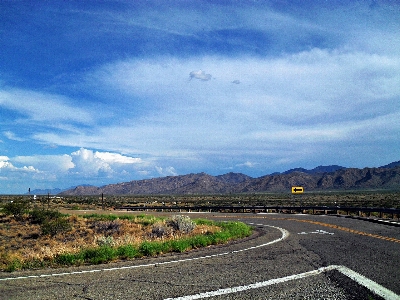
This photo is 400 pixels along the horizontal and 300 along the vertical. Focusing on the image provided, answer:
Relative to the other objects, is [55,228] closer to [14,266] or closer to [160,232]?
[160,232]

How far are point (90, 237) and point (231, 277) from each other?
15.9m

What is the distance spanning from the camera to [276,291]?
6.73m

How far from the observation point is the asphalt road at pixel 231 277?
262 inches

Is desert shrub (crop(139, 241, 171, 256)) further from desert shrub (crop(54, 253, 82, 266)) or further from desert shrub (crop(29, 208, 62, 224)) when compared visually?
desert shrub (crop(29, 208, 62, 224))

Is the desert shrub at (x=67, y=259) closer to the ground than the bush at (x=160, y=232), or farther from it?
farther from it

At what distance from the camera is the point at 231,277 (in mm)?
7918

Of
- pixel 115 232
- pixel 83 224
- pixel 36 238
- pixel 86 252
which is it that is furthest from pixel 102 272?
pixel 83 224

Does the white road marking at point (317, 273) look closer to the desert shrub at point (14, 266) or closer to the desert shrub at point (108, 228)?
the desert shrub at point (14, 266)

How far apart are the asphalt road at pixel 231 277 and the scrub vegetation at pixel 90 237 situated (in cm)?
125

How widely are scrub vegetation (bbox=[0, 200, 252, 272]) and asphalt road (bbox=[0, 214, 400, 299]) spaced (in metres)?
1.25

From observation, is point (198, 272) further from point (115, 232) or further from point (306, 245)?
point (115, 232)

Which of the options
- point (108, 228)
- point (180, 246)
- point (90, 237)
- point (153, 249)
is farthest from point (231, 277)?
point (108, 228)

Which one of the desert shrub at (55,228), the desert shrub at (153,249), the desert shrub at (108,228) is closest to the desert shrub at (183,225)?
the desert shrub at (108,228)

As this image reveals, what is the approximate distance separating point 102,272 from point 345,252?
279 inches
